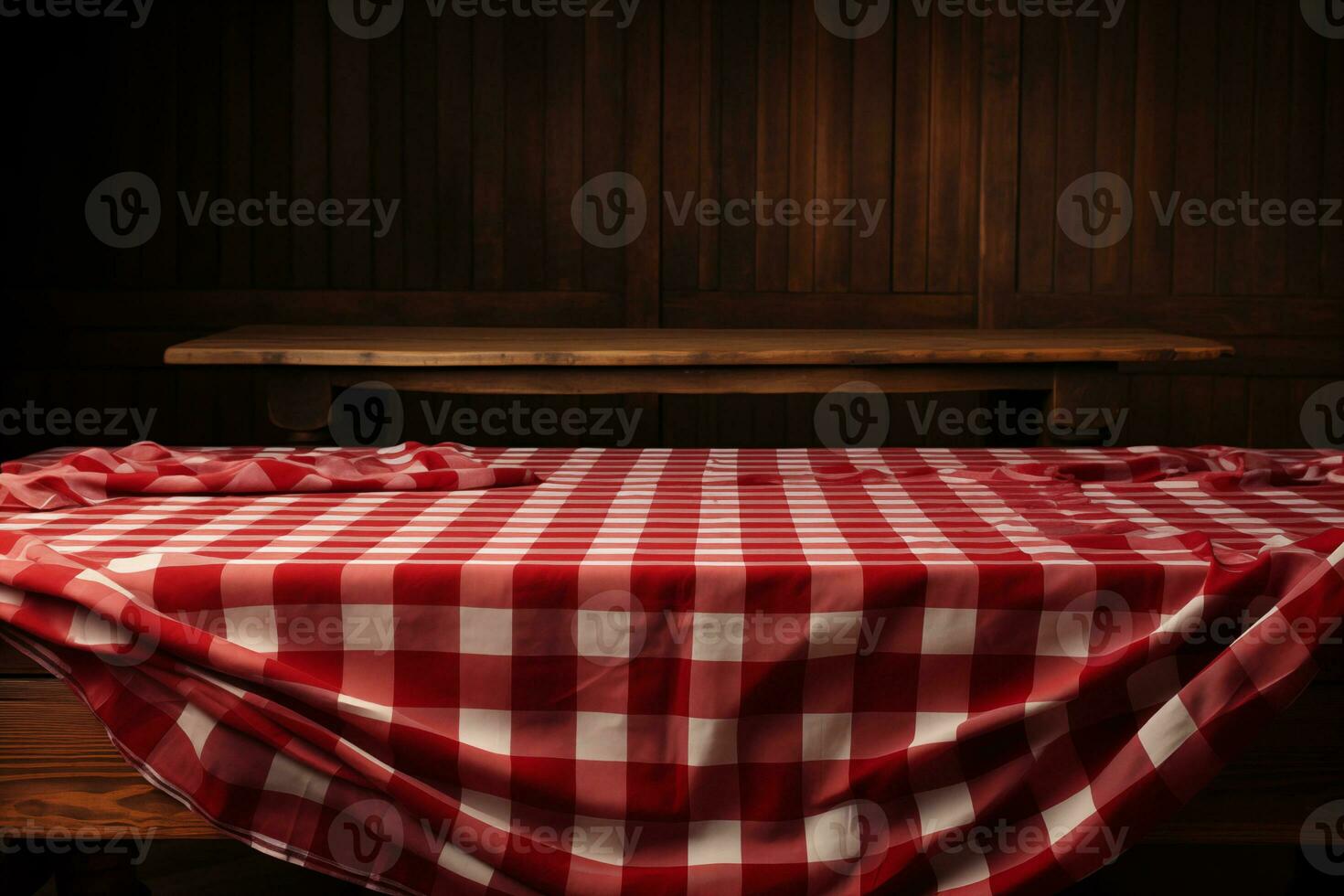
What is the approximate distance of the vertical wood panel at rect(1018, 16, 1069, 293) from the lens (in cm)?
446

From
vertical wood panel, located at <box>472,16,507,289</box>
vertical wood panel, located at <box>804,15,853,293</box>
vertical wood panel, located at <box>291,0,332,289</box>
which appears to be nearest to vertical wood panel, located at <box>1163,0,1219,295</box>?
vertical wood panel, located at <box>804,15,853,293</box>

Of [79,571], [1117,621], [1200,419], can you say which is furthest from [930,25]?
[79,571]

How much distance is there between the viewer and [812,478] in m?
2.00

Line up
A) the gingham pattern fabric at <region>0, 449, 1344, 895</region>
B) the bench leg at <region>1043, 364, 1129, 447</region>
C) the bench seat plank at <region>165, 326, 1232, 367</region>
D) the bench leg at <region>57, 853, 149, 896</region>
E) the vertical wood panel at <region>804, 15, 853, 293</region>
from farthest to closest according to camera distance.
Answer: the vertical wood panel at <region>804, 15, 853, 293</region> < the bench leg at <region>1043, 364, 1129, 447</region> < the bench seat plank at <region>165, 326, 1232, 367</region> < the bench leg at <region>57, 853, 149, 896</region> < the gingham pattern fabric at <region>0, 449, 1344, 895</region>

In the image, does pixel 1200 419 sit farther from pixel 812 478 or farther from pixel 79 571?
pixel 79 571

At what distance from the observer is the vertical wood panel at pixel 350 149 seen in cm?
436

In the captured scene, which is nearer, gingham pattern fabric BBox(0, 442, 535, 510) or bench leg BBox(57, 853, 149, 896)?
bench leg BBox(57, 853, 149, 896)

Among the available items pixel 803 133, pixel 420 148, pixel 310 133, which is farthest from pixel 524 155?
pixel 803 133

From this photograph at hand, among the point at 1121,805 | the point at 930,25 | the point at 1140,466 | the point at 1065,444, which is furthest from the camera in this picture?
the point at 930,25

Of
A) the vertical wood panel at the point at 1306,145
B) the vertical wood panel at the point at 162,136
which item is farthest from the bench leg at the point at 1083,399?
the vertical wood panel at the point at 162,136

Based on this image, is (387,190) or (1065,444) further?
(387,190)

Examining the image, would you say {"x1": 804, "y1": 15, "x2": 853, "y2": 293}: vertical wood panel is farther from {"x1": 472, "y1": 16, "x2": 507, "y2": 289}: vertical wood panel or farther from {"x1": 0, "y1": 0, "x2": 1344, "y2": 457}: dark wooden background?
{"x1": 472, "y1": 16, "x2": 507, "y2": 289}: vertical wood panel

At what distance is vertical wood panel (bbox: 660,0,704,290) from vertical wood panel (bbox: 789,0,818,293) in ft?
1.13

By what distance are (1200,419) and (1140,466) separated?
289 centimetres
